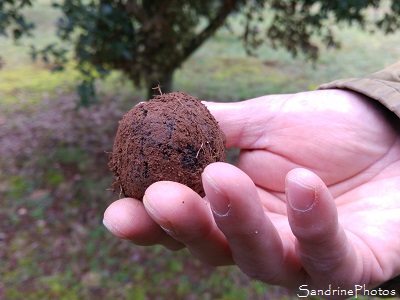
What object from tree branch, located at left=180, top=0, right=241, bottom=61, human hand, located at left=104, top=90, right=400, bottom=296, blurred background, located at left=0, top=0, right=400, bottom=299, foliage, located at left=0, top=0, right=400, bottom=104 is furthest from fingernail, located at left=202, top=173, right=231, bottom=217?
tree branch, located at left=180, top=0, right=241, bottom=61

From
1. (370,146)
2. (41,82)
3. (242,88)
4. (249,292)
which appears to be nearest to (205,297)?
(249,292)

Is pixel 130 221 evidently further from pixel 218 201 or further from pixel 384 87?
pixel 384 87

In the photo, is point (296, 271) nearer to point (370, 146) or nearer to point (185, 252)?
point (370, 146)

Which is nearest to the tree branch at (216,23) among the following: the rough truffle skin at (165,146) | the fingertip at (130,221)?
the rough truffle skin at (165,146)

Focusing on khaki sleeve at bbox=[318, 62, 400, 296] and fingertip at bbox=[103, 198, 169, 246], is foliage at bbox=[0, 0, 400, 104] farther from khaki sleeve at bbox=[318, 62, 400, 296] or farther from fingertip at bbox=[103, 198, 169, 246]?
fingertip at bbox=[103, 198, 169, 246]

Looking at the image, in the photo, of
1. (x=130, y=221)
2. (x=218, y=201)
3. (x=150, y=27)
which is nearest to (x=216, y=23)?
(x=150, y=27)

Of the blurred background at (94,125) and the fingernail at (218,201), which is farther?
the blurred background at (94,125)

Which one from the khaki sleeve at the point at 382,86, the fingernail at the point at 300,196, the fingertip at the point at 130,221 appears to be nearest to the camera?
the fingernail at the point at 300,196

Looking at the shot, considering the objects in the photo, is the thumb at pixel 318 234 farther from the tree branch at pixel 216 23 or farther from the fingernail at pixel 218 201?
the tree branch at pixel 216 23
